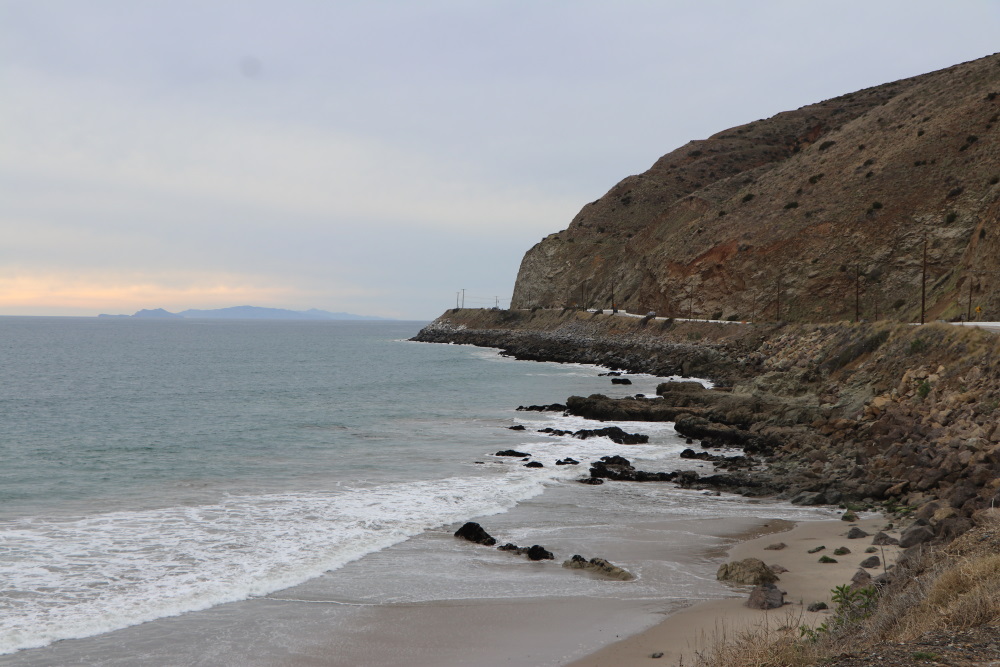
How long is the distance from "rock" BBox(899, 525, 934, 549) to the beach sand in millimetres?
315

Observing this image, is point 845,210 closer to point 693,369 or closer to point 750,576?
point 693,369

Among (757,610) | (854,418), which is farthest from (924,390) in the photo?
(757,610)

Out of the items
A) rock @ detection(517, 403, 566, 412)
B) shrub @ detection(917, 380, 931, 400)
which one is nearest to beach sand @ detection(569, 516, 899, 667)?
shrub @ detection(917, 380, 931, 400)

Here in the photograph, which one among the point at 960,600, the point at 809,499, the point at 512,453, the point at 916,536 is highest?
the point at 960,600

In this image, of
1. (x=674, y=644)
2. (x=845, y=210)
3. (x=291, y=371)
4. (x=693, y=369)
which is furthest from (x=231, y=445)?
(x=845, y=210)

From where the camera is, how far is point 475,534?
46.8ft

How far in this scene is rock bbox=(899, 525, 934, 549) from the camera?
11.5 m

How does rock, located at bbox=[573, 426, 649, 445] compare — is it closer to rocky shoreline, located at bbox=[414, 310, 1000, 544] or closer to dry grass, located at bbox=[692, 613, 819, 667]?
rocky shoreline, located at bbox=[414, 310, 1000, 544]

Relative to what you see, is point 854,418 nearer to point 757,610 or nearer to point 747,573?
point 747,573

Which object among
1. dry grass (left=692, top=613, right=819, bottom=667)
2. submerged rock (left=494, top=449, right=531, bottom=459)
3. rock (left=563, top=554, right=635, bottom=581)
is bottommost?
submerged rock (left=494, top=449, right=531, bottom=459)

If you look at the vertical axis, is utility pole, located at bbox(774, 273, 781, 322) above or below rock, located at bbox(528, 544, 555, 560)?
above

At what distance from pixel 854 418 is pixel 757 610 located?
17.3m

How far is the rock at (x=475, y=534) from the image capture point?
14109 mm

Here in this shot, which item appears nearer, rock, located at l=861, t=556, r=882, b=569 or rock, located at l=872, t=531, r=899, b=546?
rock, located at l=861, t=556, r=882, b=569
